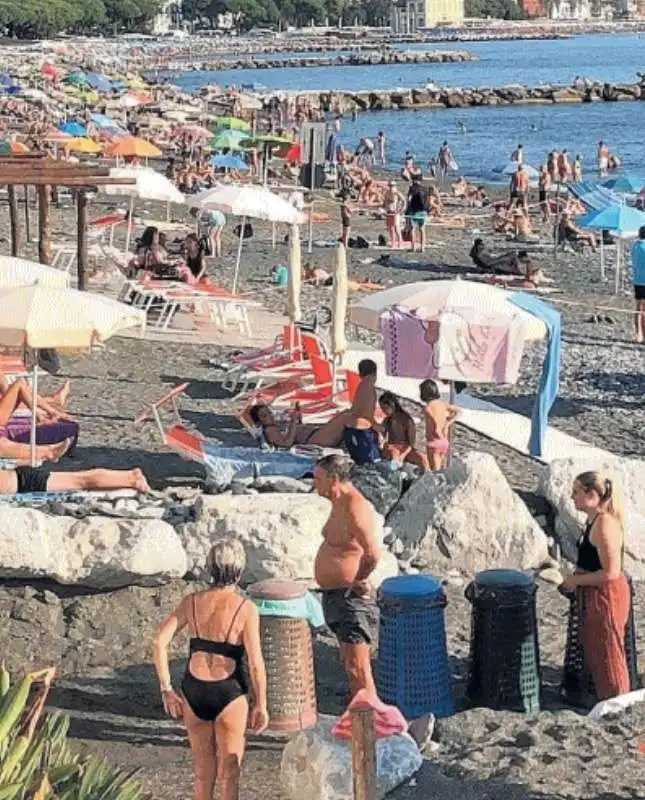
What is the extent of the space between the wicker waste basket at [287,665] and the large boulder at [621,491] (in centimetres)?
269

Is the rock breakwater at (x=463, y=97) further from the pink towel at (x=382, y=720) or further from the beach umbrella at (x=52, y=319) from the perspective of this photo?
the pink towel at (x=382, y=720)

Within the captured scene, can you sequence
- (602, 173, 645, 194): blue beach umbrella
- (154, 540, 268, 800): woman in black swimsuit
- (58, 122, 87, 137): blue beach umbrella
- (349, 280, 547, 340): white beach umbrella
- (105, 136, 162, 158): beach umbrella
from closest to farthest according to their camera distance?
(154, 540, 268, 800): woman in black swimsuit, (349, 280, 547, 340): white beach umbrella, (105, 136, 162, 158): beach umbrella, (602, 173, 645, 194): blue beach umbrella, (58, 122, 87, 137): blue beach umbrella

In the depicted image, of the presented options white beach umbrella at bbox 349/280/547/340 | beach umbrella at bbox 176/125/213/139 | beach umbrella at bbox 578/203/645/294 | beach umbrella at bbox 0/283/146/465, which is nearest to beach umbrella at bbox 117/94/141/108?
beach umbrella at bbox 176/125/213/139

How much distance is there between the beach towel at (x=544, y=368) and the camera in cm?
1089

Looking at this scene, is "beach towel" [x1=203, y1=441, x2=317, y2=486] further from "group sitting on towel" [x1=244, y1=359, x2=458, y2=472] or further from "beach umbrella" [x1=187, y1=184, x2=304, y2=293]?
"beach umbrella" [x1=187, y1=184, x2=304, y2=293]

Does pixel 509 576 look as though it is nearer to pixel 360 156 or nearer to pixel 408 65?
pixel 360 156

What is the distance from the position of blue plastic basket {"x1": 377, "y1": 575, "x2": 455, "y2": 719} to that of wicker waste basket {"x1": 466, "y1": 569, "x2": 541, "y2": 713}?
185 millimetres

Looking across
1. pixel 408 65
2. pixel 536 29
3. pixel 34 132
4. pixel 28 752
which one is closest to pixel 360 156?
pixel 34 132

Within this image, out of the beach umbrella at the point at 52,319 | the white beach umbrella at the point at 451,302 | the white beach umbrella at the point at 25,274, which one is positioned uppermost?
the beach umbrella at the point at 52,319

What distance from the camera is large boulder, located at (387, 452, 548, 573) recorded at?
8867mm

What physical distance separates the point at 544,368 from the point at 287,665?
4.82 metres

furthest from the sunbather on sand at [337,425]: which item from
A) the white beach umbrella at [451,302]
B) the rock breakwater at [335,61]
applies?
the rock breakwater at [335,61]

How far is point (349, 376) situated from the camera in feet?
40.2

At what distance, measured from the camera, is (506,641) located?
22.8 feet
